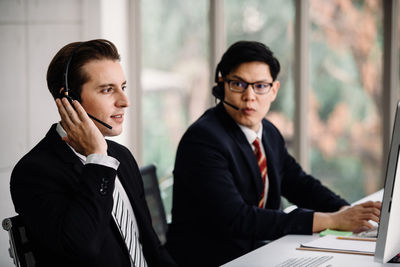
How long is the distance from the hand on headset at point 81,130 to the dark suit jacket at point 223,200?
0.70 metres

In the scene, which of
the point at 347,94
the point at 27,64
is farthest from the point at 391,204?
the point at 347,94

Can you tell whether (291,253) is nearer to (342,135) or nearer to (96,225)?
(96,225)

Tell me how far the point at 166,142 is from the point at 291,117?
45.4 inches

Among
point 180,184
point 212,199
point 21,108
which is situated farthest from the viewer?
point 21,108

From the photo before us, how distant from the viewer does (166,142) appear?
5082 mm

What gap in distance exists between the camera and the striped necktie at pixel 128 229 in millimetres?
1688

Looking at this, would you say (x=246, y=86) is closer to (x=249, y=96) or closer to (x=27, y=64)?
(x=249, y=96)

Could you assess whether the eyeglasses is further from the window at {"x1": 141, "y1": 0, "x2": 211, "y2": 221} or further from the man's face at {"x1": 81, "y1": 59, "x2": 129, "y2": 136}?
the window at {"x1": 141, "y1": 0, "x2": 211, "y2": 221}

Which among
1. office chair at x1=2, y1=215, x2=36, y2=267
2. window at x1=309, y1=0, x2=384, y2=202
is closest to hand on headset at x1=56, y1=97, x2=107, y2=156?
office chair at x1=2, y1=215, x2=36, y2=267

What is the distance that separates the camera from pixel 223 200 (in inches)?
85.5

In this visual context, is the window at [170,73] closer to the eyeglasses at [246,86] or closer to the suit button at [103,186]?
the eyeglasses at [246,86]

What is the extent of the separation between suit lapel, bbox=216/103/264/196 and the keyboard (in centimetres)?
68

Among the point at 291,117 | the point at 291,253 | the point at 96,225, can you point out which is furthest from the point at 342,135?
the point at 96,225

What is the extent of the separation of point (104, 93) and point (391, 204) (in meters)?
0.88
